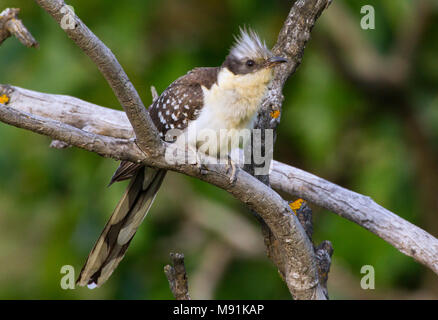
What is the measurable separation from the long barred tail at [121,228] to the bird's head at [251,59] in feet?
2.29

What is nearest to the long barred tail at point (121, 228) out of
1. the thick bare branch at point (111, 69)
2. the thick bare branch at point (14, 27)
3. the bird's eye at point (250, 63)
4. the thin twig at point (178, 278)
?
the thin twig at point (178, 278)

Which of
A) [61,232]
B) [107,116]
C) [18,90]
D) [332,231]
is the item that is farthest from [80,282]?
[332,231]

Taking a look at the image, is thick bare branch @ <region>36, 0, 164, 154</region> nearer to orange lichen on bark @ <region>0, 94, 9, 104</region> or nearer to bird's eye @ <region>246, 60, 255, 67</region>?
bird's eye @ <region>246, 60, 255, 67</region>

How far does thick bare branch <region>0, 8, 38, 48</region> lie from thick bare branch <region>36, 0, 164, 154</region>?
4.98 feet

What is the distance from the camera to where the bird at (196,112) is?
2871 mm

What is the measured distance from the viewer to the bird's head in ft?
9.46

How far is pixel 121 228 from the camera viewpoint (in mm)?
3186

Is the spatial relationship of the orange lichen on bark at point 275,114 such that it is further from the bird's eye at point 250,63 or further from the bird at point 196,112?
the bird's eye at point 250,63

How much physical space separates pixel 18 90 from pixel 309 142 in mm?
2483

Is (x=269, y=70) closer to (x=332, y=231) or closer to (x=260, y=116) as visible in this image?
(x=260, y=116)

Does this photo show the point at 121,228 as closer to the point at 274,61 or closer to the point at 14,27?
the point at 274,61

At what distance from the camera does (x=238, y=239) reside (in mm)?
5664

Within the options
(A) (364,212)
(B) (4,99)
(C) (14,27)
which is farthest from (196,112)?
(B) (4,99)

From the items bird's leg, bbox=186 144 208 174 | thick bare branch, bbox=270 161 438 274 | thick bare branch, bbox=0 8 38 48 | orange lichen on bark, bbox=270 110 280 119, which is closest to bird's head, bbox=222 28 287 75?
orange lichen on bark, bbox=270 110 280 119
